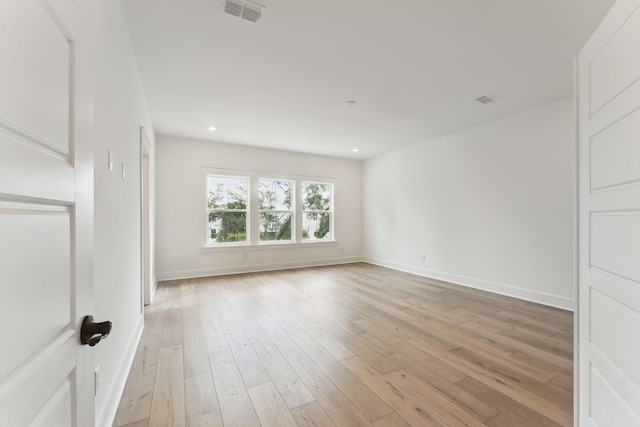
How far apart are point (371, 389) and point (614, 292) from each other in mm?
1438

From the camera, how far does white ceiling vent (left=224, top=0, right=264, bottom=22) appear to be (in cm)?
189

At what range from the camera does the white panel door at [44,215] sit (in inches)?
17.3

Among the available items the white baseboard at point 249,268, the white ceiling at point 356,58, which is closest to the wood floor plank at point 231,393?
the white ceiling at point 356,58

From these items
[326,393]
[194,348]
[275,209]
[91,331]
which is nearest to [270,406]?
[326,393]

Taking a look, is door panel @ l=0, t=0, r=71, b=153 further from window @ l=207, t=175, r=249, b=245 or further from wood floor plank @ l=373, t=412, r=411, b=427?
window @ l=207, t=175, r=249, b=245

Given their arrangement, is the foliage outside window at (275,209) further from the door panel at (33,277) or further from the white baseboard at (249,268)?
the door panel at (33,277)

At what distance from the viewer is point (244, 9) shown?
1.95 metres

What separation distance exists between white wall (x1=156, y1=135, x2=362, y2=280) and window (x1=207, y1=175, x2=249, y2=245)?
0.18m

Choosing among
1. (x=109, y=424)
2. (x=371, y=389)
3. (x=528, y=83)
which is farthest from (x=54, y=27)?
(x=528, y=83)

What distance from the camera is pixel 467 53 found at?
8.05ft

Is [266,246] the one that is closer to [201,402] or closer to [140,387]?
[140,387]

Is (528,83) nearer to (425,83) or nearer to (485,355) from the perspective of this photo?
(425,83)

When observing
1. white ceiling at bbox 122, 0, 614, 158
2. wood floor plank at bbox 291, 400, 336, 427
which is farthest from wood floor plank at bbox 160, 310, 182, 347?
white ceiling at bbox 122, 0, 614, 158

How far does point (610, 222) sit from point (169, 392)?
2.64 m
